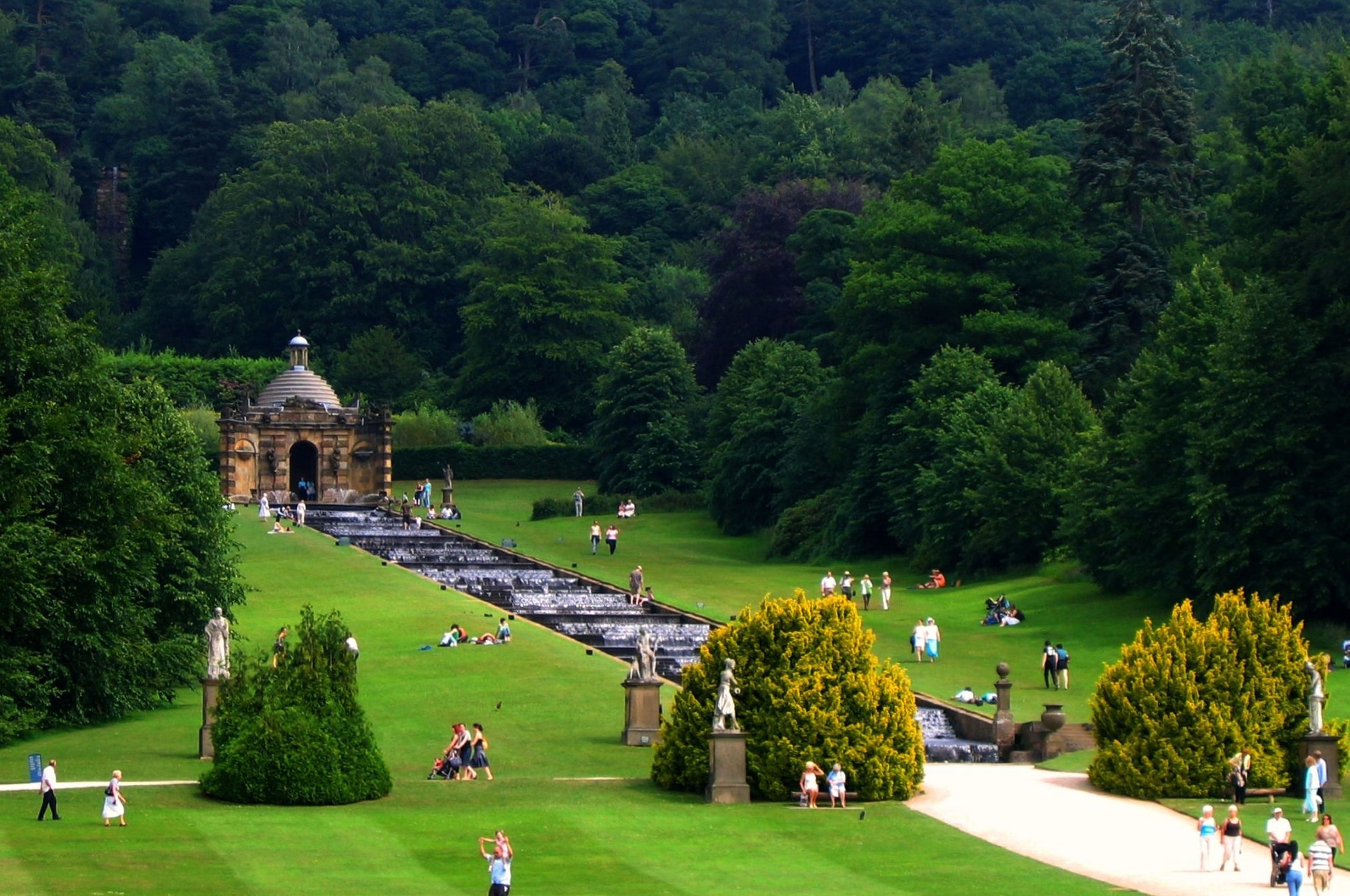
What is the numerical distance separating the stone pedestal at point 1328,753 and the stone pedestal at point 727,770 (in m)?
9.93

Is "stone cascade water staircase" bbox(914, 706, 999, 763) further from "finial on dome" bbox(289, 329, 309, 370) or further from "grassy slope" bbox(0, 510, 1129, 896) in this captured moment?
"finial on dome" bbox(289, 329, 309, 370)

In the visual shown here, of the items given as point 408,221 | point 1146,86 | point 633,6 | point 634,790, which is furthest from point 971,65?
point 634,790

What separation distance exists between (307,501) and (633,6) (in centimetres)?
10577

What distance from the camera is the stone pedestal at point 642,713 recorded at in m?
46.1

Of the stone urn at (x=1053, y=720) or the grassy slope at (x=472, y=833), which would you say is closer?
the grassy slope at (x=472, y=833)

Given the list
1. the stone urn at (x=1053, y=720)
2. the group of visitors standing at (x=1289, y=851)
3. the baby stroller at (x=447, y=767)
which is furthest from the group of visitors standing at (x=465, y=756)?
the group of visitors standing at (x=1289, y=851)

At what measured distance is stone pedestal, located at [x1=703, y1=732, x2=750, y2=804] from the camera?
39812 millimetres

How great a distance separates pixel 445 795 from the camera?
128 ft

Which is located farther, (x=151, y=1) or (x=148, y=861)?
(x=151, y=1)

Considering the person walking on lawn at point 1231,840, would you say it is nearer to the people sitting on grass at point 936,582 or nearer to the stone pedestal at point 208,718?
the stone pedestal at point 208,718

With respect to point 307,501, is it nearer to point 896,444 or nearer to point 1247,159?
point 896,444

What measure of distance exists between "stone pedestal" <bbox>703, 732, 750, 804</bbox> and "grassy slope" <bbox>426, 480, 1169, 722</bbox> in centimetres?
1021

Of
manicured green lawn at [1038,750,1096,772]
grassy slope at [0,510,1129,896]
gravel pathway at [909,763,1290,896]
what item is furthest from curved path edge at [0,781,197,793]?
manicured green lawn at [1038,750,1096,772]

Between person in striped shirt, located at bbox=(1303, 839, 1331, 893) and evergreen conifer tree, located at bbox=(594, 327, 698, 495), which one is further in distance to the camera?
evergreen conifer tree, located at bbox=(594, 327, 698, 495)
